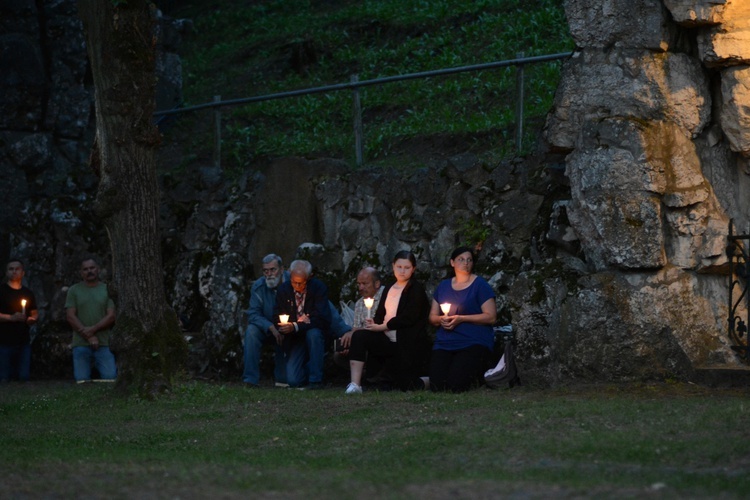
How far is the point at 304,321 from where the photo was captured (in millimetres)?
11547

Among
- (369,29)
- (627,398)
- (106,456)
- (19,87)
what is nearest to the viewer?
(106,456)

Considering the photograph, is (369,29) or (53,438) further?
(369,29)

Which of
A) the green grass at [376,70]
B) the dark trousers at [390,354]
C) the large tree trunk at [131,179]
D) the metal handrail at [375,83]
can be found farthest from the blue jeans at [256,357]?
the green grass at [376,70]

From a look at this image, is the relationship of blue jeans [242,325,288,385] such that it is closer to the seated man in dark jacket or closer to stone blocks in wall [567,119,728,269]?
the seated man in dark jacket

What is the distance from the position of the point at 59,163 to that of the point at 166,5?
6906 mm

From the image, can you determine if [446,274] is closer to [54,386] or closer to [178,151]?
[54,386]

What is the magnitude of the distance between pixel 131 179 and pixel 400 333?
2.79 m

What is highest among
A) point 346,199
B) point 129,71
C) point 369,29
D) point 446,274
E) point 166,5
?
point 166,5

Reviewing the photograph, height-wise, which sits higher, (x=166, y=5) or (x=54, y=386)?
(x=166, y=5)

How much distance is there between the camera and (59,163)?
1576 centimetres

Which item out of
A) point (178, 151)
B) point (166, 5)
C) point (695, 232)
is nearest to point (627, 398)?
point (695, 232)

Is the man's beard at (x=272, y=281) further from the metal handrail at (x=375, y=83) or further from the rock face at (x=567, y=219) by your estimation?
the metal handrail at (x=375, y=83)

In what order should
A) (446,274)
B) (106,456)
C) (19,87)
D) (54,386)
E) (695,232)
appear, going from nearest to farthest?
(106,456) < (695,232) < (446,274) < (54,386) < (19,87)

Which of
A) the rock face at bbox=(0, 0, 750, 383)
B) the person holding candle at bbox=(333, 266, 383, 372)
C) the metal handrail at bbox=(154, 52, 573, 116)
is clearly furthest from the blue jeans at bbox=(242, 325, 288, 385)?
the metal handrail at bbox=(154, 52, 573, 116)
